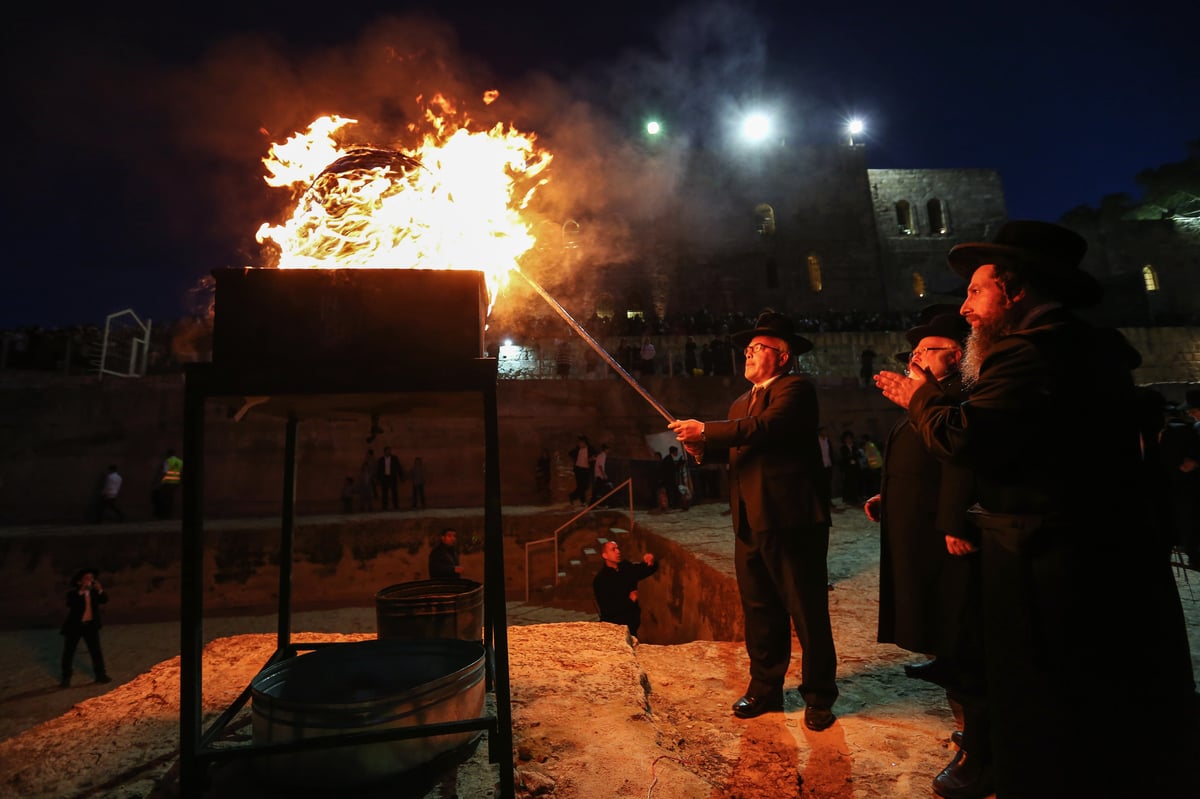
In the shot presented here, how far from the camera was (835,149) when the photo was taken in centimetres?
3250

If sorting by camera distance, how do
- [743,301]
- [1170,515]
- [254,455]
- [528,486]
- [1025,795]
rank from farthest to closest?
1. [743,301]
2. [528,486]
3. [254,455]
4. [1170,515]
5. [1025,795]

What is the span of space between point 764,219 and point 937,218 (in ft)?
38.0

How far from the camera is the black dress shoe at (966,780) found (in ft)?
7.26

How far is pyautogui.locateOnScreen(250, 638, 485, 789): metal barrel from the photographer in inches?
82.1

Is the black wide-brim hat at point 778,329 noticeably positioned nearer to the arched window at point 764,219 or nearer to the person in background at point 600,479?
the person in background at point 600,479

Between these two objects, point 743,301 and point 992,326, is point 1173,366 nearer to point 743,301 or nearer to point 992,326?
point 743,301

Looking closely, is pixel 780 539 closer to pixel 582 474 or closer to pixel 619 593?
pixel 619 593

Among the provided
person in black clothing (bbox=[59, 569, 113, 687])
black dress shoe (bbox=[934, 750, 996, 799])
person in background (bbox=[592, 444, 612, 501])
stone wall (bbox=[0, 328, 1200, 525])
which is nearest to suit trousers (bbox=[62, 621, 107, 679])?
person in black clothing (bbox=[59, 569, 113, 687])

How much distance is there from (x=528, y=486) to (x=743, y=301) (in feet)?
66.5

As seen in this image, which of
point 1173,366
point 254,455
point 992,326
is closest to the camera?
point 992,326

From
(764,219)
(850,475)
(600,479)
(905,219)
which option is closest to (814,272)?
(764,219)

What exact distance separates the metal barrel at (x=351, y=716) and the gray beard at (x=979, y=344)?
236 cm

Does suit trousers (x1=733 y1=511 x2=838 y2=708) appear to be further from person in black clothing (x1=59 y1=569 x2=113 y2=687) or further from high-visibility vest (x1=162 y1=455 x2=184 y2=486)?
high-visibility vest (x1=162 y1=455 x2=184 y2=486)

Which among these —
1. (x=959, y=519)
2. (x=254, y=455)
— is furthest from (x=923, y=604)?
(x=254, y=455)
